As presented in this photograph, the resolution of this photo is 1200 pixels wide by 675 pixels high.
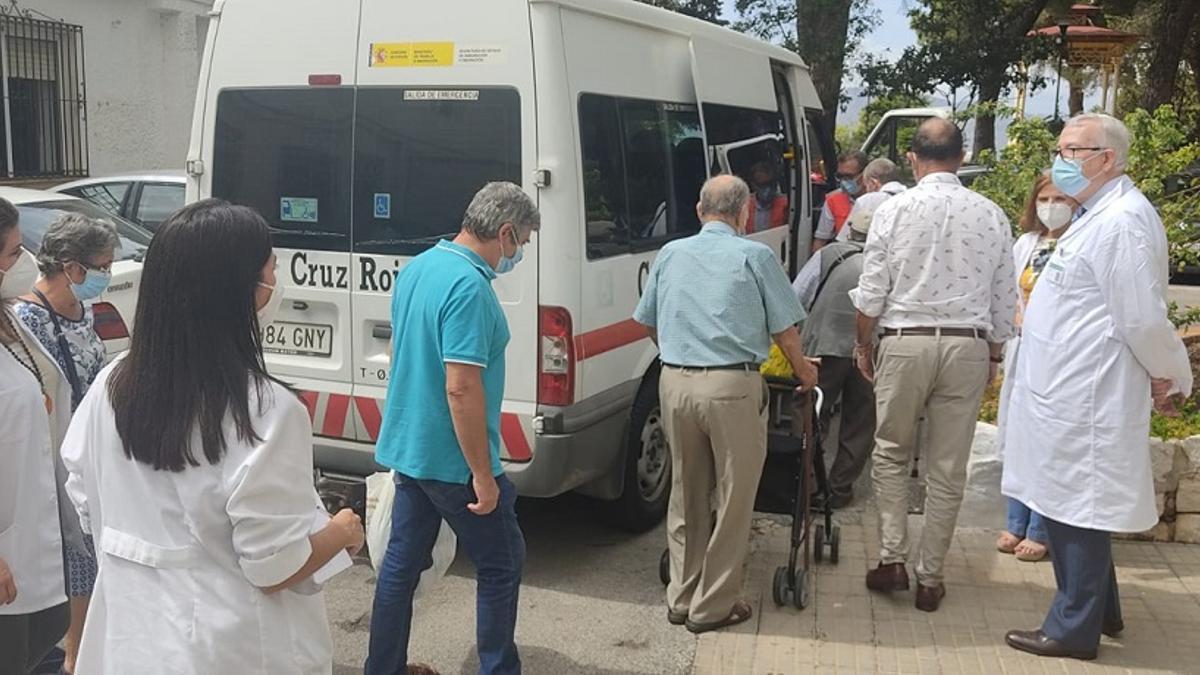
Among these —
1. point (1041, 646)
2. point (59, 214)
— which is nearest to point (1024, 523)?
point (1041, 646)

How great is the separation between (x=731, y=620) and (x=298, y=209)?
8.50ft

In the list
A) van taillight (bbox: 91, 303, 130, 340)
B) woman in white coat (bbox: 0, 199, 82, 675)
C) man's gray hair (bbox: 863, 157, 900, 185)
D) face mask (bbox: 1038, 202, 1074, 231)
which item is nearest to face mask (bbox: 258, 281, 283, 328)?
woman in white coat (bbox: 0, 199, 82, 675)

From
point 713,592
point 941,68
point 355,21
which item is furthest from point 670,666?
point 941,68

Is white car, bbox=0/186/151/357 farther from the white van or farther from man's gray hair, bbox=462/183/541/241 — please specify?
man's gray hair, bbox=462/183/541/241

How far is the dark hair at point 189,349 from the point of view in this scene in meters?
2.10

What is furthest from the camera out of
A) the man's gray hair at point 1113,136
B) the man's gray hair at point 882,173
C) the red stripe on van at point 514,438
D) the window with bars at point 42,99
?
the window with bars at point 42,99

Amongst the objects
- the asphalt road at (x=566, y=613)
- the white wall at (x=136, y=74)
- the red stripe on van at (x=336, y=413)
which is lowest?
the asphalt road at (x=566, y=613)

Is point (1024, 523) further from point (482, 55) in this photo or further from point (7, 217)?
point (7, 217)

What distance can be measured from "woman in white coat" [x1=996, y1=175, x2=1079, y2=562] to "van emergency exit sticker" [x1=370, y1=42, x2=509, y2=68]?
8.15 ft

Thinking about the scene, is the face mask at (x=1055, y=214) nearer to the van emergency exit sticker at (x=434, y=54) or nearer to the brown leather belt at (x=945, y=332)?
the brown leather belt at (x=945, y=332)

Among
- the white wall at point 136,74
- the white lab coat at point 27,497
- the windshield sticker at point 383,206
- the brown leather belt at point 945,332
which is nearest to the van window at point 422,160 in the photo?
the windshield sticker at point 383,206

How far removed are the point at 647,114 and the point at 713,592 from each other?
2.27 metres

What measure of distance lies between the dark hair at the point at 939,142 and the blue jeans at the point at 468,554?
2286 millimetres

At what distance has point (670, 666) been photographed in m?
4.23
